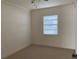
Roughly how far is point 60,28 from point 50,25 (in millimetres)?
706

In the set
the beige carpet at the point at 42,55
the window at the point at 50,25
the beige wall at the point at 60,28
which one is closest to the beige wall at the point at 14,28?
the beige carpet at the point at 42,55

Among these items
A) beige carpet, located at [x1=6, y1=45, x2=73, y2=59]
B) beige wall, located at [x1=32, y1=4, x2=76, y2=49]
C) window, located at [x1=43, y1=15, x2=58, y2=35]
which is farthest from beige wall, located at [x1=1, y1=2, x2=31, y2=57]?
window, located at [x1=43, y1=15, x2=58, y2=35]

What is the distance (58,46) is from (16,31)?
106 inches

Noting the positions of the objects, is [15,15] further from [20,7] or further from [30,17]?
[30,17]

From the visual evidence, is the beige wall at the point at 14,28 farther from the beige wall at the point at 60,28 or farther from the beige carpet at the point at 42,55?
the beige wall at the point at 60,28

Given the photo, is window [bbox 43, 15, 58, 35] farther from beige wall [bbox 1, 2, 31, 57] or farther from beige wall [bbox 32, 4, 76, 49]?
beige wall [bbox 1, 2, 31, 57]

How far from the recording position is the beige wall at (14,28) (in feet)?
13.6

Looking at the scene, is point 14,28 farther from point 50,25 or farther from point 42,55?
point 50,25

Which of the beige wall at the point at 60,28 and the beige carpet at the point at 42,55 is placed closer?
the beige carpet at the point at 42,55

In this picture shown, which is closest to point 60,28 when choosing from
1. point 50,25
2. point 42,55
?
point 50,25

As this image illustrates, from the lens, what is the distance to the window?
599cm

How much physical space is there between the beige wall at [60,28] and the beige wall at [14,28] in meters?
0.59

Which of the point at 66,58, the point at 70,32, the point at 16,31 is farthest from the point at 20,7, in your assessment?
the point at 66,58

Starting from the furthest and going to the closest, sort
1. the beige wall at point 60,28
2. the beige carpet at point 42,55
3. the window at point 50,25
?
the window at point 50,25
the beige wall at point 60,28
the beige carpet at point 42,55
